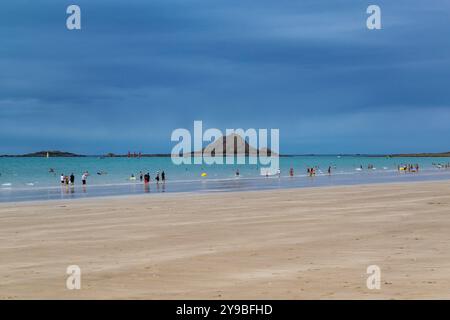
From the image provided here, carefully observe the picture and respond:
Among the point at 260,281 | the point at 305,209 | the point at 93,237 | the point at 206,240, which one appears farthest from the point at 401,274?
the point at 305,209

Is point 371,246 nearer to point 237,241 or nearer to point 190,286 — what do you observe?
point 237,241

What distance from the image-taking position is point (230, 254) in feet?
47.2

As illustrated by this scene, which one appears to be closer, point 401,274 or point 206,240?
point 401,274

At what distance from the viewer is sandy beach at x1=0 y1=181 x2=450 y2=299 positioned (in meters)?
10.4

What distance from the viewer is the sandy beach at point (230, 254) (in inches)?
408

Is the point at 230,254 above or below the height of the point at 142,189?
below

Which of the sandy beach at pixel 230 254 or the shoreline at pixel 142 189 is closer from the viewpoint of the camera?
the sandy beach at pixel 230 254

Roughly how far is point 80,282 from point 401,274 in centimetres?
592

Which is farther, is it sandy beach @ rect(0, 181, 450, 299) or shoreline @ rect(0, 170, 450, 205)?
shoreline @ rect(0, 170, 450, 205)

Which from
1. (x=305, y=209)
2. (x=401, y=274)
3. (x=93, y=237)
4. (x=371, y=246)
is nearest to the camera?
(x=401, y=274)

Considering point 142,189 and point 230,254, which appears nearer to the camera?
point 230,254

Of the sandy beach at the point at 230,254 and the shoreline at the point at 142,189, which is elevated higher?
the shoreline at the point at 142,189
